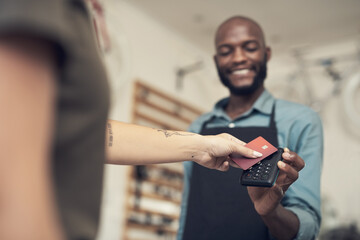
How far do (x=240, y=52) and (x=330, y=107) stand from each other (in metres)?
2.93

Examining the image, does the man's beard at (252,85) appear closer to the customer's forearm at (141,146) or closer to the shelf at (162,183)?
the customer's forearm at (141,146)

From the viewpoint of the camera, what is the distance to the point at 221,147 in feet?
3.24

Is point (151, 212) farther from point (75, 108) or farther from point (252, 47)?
point (75, 108)

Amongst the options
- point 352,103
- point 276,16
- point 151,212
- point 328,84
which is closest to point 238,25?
point 151,212

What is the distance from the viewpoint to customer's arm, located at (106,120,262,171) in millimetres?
854

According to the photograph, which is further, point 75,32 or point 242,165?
point 242,165

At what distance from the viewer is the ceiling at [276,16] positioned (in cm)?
358

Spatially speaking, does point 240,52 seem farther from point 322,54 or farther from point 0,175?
point 322,54

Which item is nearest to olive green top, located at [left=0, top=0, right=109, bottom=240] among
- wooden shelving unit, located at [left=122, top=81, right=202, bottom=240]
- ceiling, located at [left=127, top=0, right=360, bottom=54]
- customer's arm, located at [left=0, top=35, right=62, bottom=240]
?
customer's arm, located at [left=0, top=35, right=62, bottom=240]

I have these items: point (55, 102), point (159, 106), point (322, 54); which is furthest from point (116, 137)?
point (322, 54)

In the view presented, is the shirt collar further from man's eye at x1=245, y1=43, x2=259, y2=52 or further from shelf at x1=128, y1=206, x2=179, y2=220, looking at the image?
shelf at x1=128, y1=206, x2=179, y2=220

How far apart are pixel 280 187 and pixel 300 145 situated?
0.32 metres

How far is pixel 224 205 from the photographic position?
1.30 meters

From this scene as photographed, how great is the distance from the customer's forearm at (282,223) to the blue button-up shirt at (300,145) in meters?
0.02
